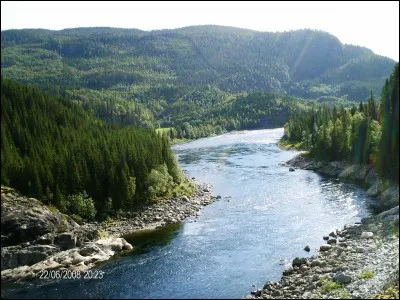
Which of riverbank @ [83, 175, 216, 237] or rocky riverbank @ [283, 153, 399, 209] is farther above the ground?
rocky riverbank @ [283, 153, 399, 209]

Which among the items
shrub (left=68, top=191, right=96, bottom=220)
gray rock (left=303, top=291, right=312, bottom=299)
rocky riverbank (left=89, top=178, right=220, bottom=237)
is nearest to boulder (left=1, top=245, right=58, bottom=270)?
rocky riverbank (left=89, top=178, right=220, bottom=237)

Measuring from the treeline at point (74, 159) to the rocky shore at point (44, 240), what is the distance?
198 inches

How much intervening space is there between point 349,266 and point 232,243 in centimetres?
1927

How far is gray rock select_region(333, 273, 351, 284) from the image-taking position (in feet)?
139

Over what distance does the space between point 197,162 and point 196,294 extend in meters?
102

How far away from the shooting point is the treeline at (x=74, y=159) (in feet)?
228

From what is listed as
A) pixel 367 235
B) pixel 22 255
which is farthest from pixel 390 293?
pixel 22 255

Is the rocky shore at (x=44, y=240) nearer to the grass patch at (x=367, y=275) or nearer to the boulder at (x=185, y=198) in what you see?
the boulder at (x=185, y=198)

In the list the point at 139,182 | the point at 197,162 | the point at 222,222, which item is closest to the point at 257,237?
the point at 222,222

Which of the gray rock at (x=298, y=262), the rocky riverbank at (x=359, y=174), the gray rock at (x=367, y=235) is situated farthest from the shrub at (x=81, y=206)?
the rocky riverbank at (x=359, y=174)

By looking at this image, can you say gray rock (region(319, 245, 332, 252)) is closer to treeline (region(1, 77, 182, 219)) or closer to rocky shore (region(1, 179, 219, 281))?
rocky shore (region(1, 179, 219, 281))

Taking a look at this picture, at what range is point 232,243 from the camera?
201 ft

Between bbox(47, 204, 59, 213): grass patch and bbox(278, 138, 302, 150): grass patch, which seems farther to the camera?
bbox(278, 138, 302, 150): grass patch

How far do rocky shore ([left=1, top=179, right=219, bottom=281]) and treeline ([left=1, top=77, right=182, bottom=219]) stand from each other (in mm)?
5031
